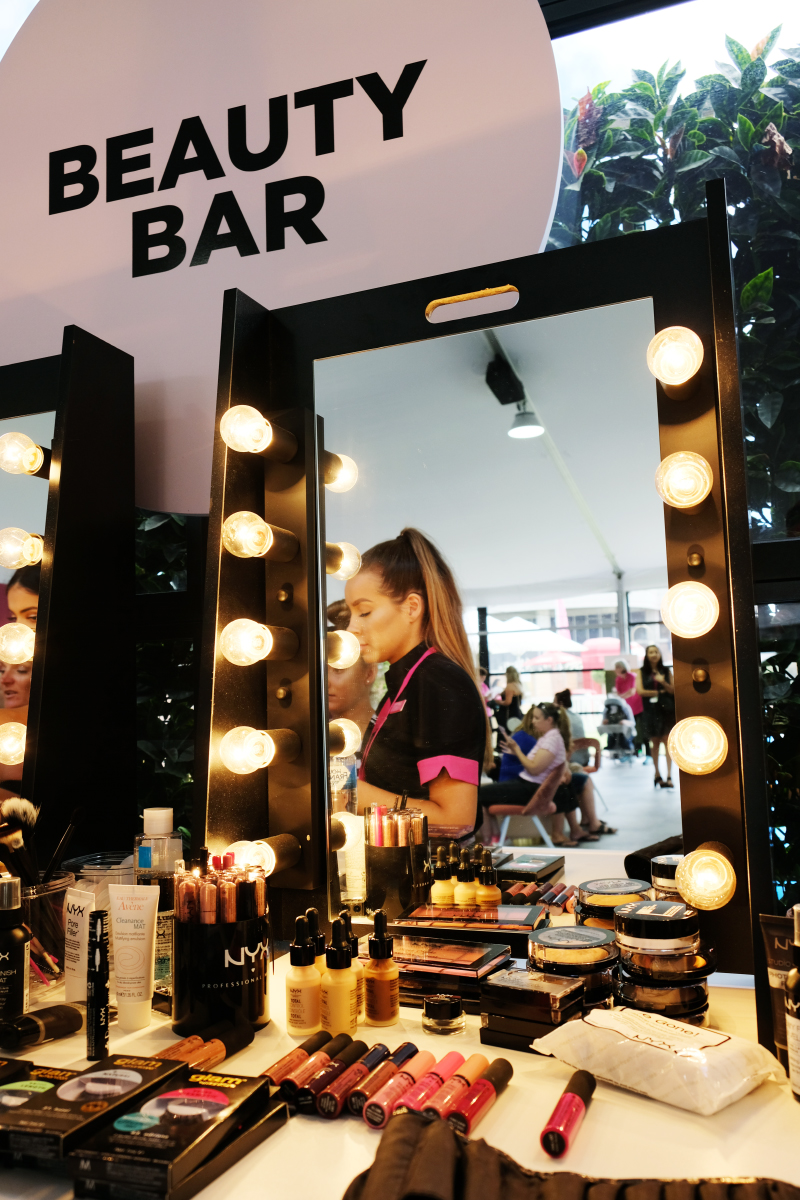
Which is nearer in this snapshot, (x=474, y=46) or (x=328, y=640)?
(x=328, y=640)

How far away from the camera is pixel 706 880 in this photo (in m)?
1.09

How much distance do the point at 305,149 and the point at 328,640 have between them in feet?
3.13

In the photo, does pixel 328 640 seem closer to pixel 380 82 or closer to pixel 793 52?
pixel 380 82

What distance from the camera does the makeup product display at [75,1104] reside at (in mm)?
727

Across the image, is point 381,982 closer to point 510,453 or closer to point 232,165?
point 510,453

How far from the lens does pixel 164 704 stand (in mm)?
1748

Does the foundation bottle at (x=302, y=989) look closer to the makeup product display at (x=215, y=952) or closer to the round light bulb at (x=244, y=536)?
the makeup product display at (x=215, y=952)

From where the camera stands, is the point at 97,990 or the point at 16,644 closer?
the point at 97,990

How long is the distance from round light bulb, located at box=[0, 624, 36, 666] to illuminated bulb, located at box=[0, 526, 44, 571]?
0.11 m

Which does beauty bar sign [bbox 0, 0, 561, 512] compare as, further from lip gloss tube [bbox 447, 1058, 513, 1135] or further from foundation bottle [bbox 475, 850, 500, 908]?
lip gloss tube [bbox 447, 1058, 513, 1135]

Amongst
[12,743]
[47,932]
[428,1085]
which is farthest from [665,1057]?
[12,743]

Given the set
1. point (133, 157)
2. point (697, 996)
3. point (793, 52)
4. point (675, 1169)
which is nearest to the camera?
point (675, 1169)

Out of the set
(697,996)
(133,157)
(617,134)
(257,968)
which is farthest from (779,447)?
(133,157)

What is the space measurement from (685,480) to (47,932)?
1073 millimetres
